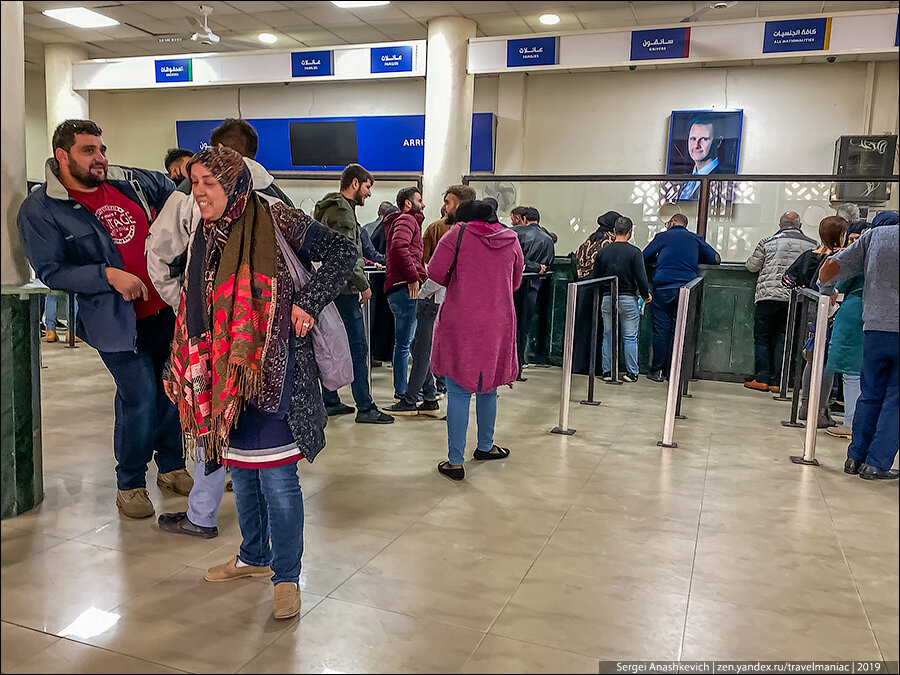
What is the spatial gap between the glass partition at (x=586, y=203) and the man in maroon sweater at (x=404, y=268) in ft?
7.23

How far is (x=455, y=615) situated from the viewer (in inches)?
87.5

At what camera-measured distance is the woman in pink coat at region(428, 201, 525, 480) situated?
3.40 meters

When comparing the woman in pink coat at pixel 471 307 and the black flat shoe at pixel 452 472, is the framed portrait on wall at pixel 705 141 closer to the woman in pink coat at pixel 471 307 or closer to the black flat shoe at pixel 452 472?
the woman in pink coat at pixel 471 307

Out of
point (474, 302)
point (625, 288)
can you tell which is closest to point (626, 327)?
point (625, 288)

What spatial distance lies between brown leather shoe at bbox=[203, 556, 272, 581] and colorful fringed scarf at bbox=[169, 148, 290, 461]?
21.4 inches

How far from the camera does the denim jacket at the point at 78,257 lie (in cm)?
272

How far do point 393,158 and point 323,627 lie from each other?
8.35 m

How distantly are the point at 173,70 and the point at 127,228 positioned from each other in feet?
19.9

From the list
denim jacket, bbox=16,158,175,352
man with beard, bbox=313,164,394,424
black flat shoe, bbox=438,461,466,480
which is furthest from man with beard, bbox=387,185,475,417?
denim jacket, bbox=16,158,175,352

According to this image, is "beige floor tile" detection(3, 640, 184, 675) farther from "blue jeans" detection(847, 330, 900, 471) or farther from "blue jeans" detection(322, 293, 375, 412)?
"blue jeans" detection(847, 330, 900, 471)

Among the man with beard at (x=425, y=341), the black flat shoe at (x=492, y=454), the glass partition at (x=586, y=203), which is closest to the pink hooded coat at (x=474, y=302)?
the black flat shoe at (x=492, y=454)

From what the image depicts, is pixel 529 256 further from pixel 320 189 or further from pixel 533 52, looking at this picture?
pixel 320 189

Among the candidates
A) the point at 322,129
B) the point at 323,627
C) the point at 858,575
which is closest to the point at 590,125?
the point at 322,129

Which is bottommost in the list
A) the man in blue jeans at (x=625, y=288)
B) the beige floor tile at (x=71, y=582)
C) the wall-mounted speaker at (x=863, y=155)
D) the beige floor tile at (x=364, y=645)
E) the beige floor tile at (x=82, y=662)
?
the beige floor tile at (x=71, y=582)
